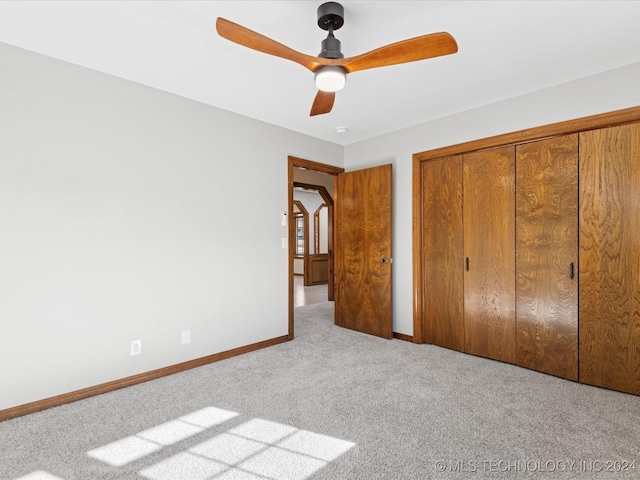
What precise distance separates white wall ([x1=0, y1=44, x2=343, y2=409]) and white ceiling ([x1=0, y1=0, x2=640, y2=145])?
Answer: 297 millimetres

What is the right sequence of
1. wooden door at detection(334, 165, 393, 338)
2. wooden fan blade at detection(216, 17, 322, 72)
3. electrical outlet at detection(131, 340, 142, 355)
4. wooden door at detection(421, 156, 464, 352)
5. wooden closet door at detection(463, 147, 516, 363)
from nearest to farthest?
1. wooden fan blade at detection(216, 17, 322, 72)
2. electrical outlet at detection(131, 340, 142, 355)
3. wooden closet door at detection(463, 147, 516, 363)
4. wooden door at detection(421, 156, 464, 352)
5. wooden door at detection(334, 165, 393, 338)

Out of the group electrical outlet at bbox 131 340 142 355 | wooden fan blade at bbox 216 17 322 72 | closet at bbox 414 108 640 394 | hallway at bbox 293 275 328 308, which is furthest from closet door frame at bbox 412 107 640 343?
electrical outlet at bbox 131 340 142 355

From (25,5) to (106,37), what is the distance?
0.39m

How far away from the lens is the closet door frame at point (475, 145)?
2582 millimetres

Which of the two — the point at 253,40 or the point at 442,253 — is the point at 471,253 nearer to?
the point at 442,253

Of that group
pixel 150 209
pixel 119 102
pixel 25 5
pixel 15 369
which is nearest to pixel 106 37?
pixel 25 5

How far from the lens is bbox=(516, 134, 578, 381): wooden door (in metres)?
2.73

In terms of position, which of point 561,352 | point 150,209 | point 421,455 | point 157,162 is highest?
point 157,162

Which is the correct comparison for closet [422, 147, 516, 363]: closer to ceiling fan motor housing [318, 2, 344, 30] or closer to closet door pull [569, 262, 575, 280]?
closet door pull [569, 262, 575, 280]

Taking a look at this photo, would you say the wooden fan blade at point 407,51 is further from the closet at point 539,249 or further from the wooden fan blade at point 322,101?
the closet at point 539,249

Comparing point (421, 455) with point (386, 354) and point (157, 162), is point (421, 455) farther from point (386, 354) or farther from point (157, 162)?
point (157, 162)

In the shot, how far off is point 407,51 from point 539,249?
213 centimetres

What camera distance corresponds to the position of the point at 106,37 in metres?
2.14

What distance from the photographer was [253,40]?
1.66 meters
